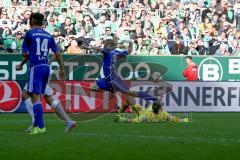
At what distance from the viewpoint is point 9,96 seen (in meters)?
25.1

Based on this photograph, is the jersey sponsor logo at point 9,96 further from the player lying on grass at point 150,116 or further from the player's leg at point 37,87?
the player's leg at point 37,87

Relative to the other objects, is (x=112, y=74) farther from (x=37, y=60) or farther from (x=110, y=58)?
(x=37, y=60)

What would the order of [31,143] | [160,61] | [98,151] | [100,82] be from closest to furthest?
1. [98,151]
2. [31,143]
3. [100,82]
4. [160,61]

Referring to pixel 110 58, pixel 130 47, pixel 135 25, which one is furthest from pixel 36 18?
pixel 135 25

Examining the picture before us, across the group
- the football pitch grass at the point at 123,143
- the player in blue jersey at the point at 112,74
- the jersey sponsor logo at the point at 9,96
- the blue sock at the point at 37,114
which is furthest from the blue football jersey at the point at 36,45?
the jersey sponsor logo at the point at 9,96

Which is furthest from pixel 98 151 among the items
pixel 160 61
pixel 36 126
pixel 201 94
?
pixel 160 61

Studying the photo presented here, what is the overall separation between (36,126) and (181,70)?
1488 cm

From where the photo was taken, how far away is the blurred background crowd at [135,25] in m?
29.8

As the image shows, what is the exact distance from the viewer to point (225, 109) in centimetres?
2741

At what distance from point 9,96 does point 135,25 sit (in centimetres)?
823

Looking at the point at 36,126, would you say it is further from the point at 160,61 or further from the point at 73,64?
the point at 160,61

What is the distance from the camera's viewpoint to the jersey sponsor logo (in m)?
24.9

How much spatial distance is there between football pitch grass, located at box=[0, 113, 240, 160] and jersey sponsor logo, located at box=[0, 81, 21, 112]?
5502 mm

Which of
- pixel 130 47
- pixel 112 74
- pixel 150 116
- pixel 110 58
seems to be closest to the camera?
pixel 150 116
